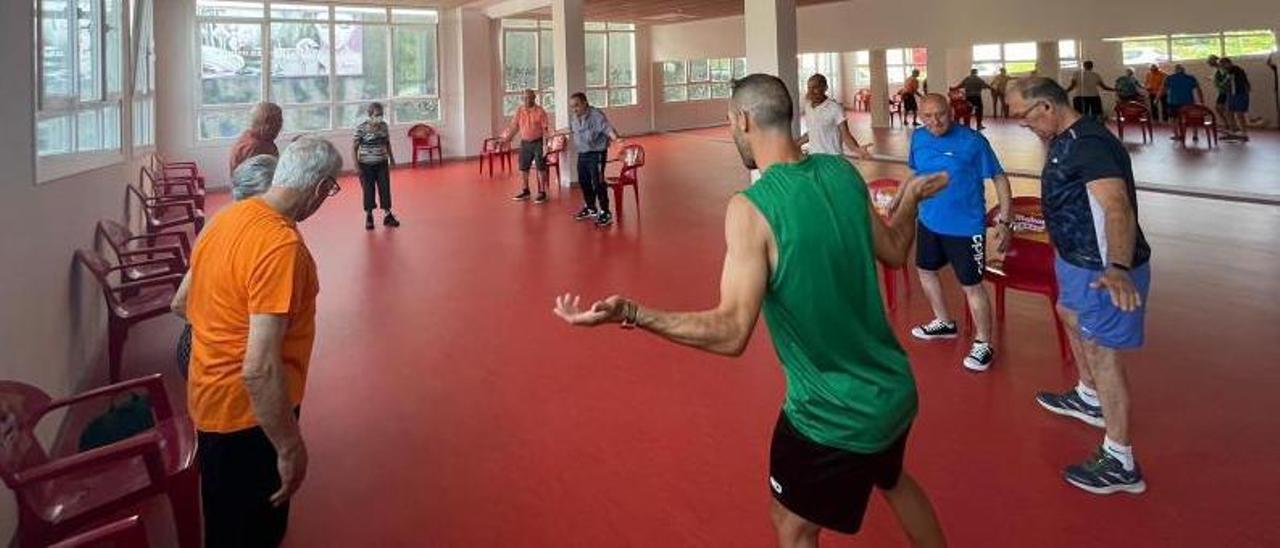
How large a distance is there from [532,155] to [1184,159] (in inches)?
392

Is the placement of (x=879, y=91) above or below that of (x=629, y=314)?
above

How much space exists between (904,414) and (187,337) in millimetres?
2619

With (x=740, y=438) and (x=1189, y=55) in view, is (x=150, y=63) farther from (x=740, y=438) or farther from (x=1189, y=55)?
(x=1189, y=55)

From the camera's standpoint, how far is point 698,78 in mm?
23453

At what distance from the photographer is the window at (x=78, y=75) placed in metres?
3.67

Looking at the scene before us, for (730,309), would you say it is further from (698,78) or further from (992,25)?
(698,78)

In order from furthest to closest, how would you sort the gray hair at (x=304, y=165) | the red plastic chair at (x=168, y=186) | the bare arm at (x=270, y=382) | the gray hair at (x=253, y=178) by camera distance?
the red plastic chair at (x=168, y=186), the gray hair at (x=253, y=178), the gray hair at (x=304, y=165), the bare arm at (x=270, y=382)

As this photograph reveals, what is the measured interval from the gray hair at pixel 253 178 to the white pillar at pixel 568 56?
980 cm

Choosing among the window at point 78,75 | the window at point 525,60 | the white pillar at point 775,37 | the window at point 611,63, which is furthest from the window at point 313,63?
the white pillar at point 775,37

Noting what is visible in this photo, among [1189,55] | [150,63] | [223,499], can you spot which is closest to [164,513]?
[223,499]

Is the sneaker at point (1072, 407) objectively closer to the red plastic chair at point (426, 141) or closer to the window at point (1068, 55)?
the red plastic chair at point (426, 141)

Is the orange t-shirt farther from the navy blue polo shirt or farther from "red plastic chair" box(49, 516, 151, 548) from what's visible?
the navy blue polo shirt

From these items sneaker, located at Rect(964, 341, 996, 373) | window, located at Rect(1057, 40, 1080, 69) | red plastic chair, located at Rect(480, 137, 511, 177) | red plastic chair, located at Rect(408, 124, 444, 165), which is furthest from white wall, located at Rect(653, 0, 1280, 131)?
sneaker, located at Rect(964, 341, 996, 373)

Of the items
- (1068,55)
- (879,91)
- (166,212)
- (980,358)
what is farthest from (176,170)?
(1068,55)
